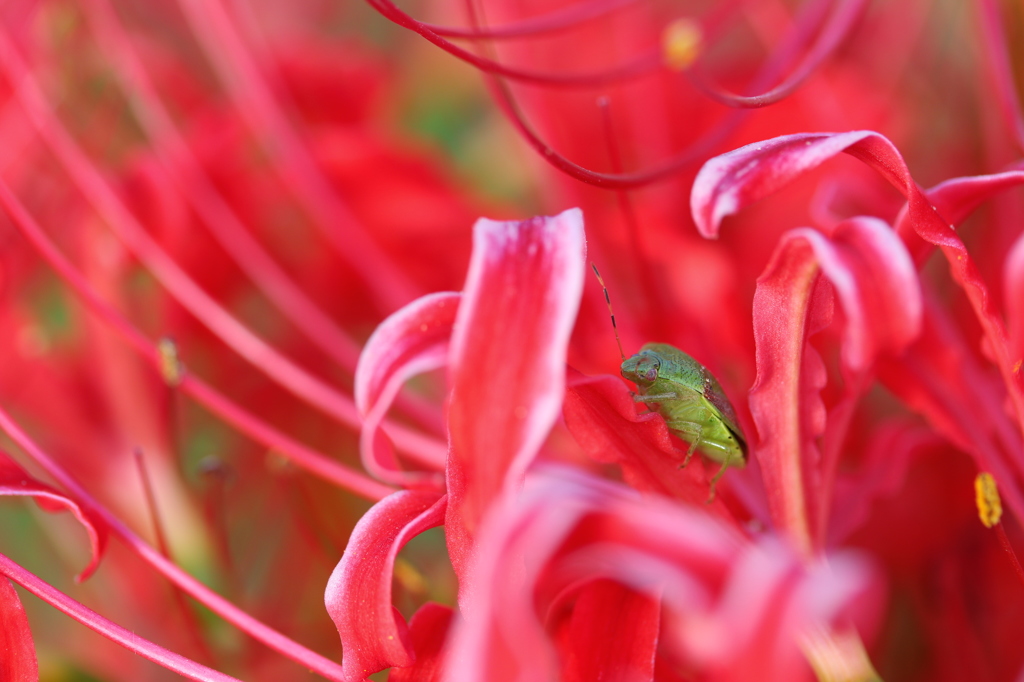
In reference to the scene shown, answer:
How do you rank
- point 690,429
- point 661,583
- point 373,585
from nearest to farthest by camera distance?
point 661,583 < point 373,585 < point 690,429

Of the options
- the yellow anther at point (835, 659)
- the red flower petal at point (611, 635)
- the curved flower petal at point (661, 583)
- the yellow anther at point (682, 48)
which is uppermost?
the yellow anther at point (682, 48)

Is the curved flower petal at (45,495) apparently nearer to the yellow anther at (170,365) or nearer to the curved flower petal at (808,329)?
the yellow anther at (170,365)

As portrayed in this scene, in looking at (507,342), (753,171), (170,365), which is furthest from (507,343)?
(170,365)

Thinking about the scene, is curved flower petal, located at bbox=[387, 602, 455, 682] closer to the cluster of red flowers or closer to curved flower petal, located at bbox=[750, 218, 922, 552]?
the cluster of red flowers

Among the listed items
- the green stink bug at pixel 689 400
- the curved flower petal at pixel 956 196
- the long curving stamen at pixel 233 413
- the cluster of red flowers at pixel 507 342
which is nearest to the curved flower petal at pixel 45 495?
the cluster of red flowers at pixel 507 342

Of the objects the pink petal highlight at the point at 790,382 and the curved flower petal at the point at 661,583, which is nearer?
the curved flower petal at the point at 661,583

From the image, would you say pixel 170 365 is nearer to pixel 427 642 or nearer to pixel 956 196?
pixel 427 642

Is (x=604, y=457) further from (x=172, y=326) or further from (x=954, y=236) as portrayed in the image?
(x=172, y=326)
